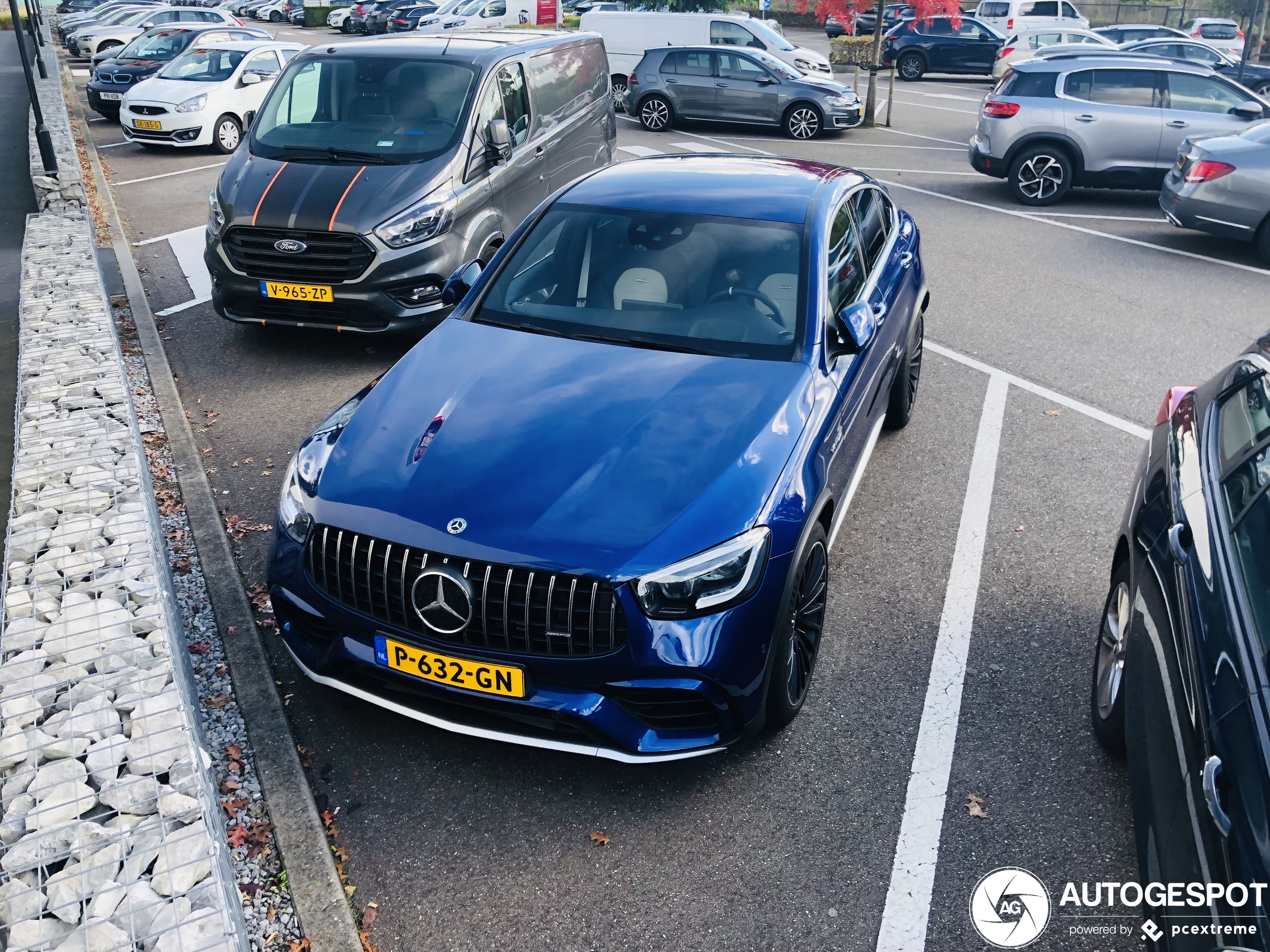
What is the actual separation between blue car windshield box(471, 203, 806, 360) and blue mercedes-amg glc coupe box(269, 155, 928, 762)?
0.04ft

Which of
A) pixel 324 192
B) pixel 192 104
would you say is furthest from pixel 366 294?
pixel 192 104

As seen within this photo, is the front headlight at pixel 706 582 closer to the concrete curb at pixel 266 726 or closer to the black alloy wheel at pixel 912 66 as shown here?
the concrete curb at pixel 266 726

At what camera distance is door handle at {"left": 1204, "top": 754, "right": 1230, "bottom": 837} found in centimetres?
225

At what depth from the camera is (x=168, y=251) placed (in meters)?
10.3

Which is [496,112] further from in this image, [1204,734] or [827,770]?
[1204,734]

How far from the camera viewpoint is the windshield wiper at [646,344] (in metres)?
4.39

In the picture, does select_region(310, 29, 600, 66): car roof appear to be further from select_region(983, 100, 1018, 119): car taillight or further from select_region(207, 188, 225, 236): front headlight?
select_region(983, 100, 1018, 119): car taillight

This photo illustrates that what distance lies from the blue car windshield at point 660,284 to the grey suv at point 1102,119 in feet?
31.6

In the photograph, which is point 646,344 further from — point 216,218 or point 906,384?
point 216,218

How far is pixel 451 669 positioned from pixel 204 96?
14.8 meters

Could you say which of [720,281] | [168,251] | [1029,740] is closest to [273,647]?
[720,281]

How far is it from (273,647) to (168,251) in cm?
728

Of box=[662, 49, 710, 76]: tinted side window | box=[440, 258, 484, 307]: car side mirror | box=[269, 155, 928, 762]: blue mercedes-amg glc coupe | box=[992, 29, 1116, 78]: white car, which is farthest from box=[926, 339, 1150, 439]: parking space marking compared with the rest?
box=[992, 29, 1116, 78]: white car

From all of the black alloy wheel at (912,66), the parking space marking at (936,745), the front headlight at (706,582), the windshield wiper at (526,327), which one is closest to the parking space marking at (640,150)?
the parking space marking at (936,745)
